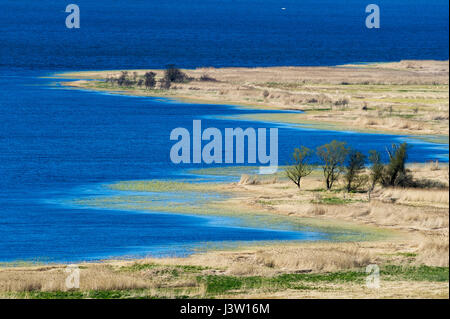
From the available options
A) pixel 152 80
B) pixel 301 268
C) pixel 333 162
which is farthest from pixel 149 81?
pixel 301 268

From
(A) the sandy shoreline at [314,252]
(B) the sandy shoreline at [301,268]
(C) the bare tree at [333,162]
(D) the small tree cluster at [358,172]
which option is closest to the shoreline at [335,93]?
(A) the sandy shoreline at [314,252]

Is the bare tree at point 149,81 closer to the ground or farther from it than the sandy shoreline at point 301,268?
farther from it

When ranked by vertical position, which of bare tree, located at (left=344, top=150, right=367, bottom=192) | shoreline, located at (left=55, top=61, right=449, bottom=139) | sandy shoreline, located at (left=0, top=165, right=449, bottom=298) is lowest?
sandy shoreline, located at (left=0, top=165, right=449, bottom=298)

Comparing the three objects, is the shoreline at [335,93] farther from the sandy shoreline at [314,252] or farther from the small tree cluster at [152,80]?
the small tree cluster at [152,80]

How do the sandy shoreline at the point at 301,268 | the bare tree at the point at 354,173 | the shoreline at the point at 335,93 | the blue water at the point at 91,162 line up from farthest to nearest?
the shoreline at the point at 335,93 → the bare tree at the point at 354,173 → the blue water at the point at 91,162 → the sandy shoreline at the point at 301,268

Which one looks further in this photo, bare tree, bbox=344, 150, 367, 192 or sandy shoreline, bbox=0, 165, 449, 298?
bare tree, bbox=344, 150, 367, 192

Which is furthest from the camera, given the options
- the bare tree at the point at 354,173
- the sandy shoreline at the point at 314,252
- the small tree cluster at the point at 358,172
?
the bare tree at the point at 354,173

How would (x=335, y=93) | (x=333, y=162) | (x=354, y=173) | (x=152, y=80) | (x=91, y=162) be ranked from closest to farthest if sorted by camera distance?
(x=354, y=173) < (x=333, y=162) < (x=91, y=162) < (x=335, y=93) < (x=152, y=80)

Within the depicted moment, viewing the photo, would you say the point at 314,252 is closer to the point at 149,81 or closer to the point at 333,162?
the point at 333,162

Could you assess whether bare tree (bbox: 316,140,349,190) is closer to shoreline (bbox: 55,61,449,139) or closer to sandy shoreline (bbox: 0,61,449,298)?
sandy shoreline (bbox: 0,61,449,298)

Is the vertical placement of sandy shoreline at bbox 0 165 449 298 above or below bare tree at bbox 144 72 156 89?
below

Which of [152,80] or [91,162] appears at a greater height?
[152,80]

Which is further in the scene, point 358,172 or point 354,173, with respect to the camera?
point 358,172

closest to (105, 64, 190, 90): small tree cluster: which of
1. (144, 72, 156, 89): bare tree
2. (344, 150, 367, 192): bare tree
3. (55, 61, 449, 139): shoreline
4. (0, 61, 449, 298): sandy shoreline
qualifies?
(144, 72, 156, 89): bare tree
